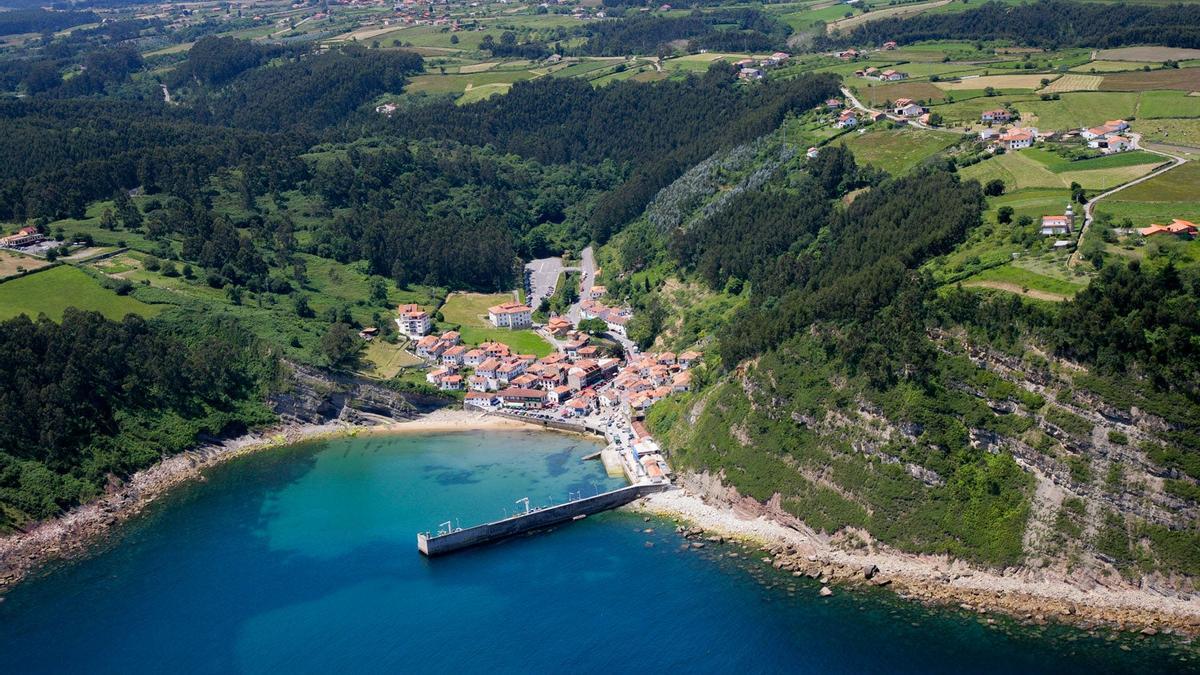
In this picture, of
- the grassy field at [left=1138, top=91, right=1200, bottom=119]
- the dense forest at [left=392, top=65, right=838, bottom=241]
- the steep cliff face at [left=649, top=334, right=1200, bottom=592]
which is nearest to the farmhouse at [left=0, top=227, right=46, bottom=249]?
the dense forest at [left=392, top=65, right=838, bottom=241]

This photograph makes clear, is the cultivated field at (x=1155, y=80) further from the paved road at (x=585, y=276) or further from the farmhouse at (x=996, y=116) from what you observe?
the paved road at (x=585, y=276)

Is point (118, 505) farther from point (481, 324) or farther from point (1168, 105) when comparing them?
point (1168, 105)

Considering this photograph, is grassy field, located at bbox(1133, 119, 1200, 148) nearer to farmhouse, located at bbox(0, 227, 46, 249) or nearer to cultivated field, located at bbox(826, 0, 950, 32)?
cultivated field, located at bbox(826, 0, 950, 32)

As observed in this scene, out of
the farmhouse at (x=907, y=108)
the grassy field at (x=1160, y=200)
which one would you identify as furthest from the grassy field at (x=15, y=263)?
the grassy field at (x=1160, y=200)

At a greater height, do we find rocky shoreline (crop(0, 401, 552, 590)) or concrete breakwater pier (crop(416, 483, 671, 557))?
concrete breakwater pier (crop(416, 483, 671, 557))

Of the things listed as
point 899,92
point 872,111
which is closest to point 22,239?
point 872,111

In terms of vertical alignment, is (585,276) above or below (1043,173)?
below
